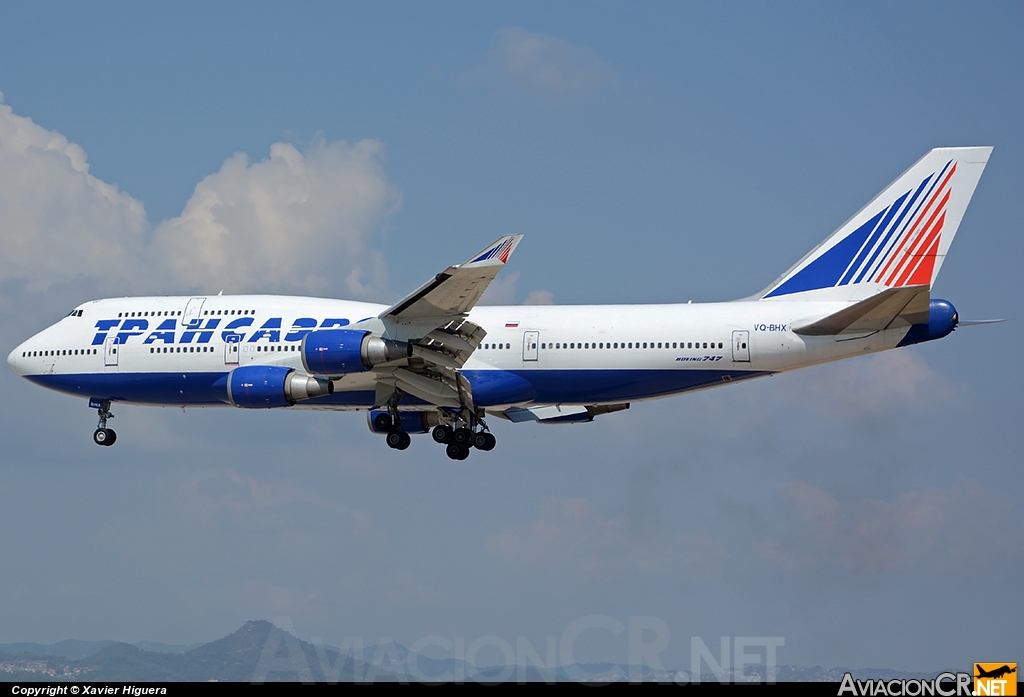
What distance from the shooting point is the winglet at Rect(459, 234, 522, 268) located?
33312 millimetres

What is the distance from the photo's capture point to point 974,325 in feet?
111

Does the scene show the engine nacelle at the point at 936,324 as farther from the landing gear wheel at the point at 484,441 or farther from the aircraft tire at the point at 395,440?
the aircraft tire at the point at 395,440

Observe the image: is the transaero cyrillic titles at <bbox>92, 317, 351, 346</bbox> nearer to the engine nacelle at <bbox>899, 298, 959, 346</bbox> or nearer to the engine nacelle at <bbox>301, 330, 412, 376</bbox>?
the engine nacelle at <bbox>301, 330, 412, 376</bbox>

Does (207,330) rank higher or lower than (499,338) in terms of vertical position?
higher

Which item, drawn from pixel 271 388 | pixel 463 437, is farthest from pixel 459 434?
pixel 271 388

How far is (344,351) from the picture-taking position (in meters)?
35.1

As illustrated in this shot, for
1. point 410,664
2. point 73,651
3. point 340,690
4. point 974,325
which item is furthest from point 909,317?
point 73,651

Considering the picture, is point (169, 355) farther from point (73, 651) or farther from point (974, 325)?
point (73, 651)

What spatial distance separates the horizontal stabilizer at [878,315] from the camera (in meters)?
32.7

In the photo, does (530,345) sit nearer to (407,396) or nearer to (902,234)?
(407,396)

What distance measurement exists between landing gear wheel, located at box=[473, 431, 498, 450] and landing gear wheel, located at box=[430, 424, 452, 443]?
3.32 ft

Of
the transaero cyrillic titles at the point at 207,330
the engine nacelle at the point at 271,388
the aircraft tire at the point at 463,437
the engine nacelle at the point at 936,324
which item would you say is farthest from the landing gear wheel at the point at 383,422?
the engine nacelle at the point at 936,324

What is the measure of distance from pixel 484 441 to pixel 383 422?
3.37 metres

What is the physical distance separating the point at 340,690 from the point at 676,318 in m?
17.1
